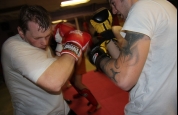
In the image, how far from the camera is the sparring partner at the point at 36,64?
0.86 m

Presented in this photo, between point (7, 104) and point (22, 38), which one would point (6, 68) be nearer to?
point (22, 38)

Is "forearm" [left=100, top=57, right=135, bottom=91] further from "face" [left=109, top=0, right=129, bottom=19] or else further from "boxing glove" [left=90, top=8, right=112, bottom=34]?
"boxing glove" [left=90, top=8, right=112, bottom=34]

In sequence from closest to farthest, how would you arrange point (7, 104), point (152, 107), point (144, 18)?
point (144, 18)
point (152, 107)
point (7, 104)

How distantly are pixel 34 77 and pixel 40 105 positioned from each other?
37 centimetres

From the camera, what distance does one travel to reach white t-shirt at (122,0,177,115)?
660 mm

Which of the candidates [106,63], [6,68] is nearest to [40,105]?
[6,68]

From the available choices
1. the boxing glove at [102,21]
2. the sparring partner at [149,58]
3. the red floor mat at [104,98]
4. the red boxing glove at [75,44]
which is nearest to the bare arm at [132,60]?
the sparring partner at [149,58]

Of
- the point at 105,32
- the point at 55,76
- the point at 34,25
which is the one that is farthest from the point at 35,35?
the point at 105,32

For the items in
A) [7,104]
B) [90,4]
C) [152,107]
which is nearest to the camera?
[152,107]

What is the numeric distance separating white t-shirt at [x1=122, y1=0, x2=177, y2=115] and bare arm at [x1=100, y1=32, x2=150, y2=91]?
0.04 meters

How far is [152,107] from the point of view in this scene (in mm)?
832

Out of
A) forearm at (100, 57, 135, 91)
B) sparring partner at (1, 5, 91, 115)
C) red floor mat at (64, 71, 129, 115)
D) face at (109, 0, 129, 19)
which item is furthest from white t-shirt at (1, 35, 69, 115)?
red floor mat at (64, 71, 129, 115)

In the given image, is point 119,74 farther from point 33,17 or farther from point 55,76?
point 33,17

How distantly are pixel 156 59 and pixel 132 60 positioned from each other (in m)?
0.17
